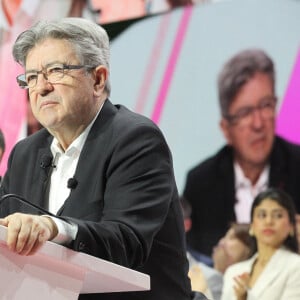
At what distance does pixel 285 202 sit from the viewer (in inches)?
171

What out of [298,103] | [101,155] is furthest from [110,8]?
[101,155]

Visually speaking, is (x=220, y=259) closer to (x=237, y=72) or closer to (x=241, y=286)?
(x=241, y=286)

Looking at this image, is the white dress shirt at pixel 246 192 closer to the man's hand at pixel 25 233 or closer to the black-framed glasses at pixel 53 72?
the black-framed glasses at pixel 53 72

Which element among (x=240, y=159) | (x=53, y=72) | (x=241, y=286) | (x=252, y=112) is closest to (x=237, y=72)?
(x=252, y=112)

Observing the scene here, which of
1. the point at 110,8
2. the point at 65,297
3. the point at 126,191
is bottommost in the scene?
the point at 65,297

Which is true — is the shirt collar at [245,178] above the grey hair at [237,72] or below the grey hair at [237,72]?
below

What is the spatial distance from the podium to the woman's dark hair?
9.23 ft

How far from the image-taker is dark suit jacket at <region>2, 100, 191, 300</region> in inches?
65.3

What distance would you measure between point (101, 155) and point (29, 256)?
464 millimetres

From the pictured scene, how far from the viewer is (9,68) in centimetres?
559

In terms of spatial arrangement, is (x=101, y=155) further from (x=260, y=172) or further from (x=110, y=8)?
(x=110, y=8)

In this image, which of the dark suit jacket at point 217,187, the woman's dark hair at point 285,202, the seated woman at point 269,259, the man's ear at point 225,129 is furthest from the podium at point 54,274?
the man's ear at point 225,129

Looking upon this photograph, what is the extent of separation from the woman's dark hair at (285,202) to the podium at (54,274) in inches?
111

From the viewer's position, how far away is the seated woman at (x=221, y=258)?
176 inches
